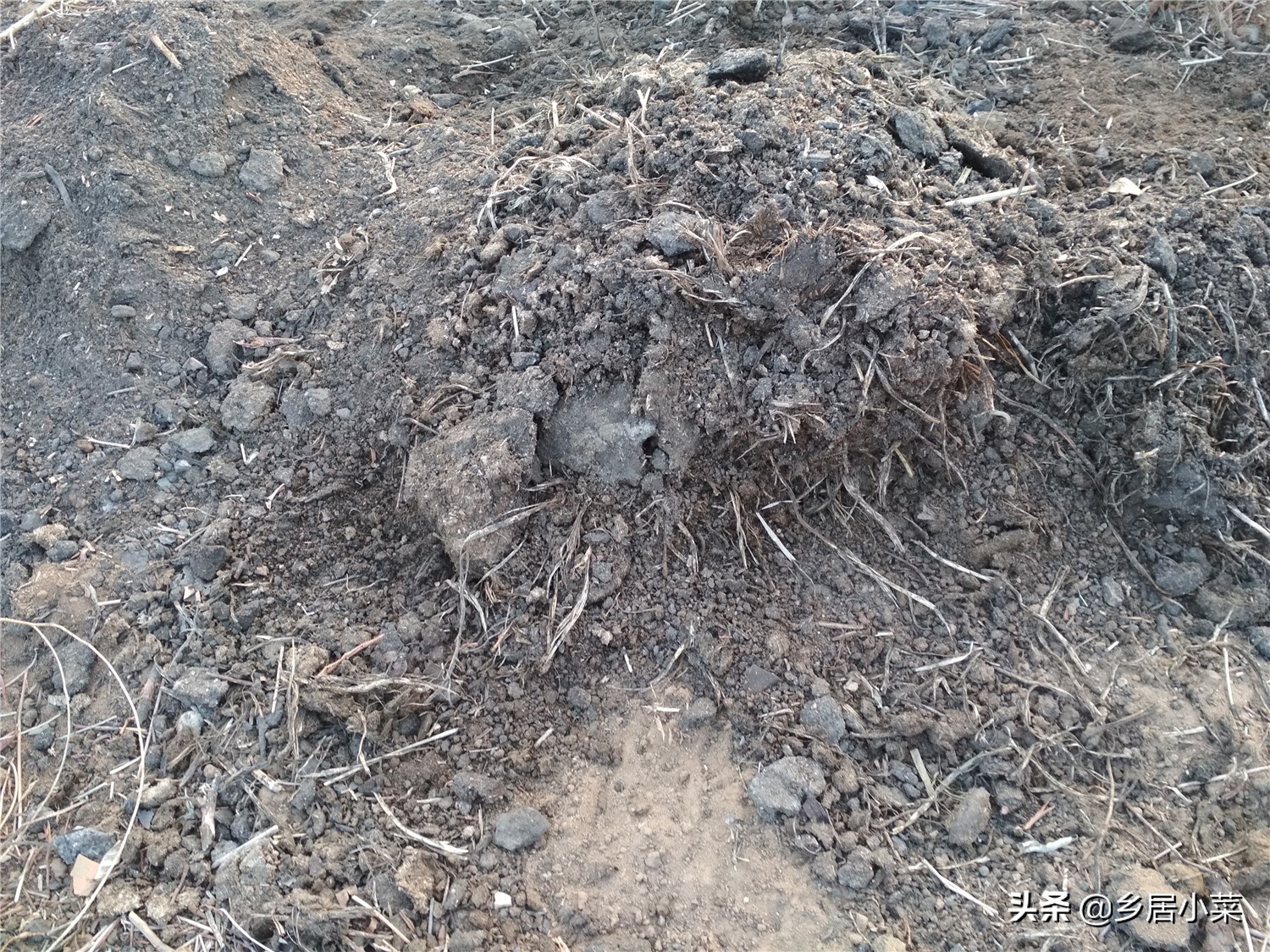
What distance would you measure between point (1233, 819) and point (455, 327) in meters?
2.47

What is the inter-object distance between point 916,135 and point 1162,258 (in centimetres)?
83

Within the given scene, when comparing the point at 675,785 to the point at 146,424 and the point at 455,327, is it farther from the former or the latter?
the point at 146,424

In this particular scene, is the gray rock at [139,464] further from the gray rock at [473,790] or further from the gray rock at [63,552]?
the gray rock at [473,790]

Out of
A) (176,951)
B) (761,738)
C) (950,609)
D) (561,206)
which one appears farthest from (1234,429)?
(176,951)

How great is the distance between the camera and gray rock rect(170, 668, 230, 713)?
2275 mm

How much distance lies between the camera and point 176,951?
1.97m

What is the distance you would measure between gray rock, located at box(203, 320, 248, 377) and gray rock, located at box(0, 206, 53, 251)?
830mm

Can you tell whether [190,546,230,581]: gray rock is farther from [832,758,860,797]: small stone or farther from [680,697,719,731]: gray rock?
[832,758,860,797]: small stone

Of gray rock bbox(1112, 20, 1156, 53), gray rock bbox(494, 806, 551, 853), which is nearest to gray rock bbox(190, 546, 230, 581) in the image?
gray rock bbox(494, 806, 551, 853)

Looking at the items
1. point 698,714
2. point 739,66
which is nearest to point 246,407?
point 698,714

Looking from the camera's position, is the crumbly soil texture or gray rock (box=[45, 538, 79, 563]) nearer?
the crumbly soil texture

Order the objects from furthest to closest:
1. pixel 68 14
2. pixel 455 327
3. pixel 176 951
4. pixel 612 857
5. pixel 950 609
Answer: pixel 68 14, pixel 455 327, pixel 950 609, pixel 612 857, pixel 176 951

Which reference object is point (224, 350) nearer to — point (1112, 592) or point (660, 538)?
point (660, 538)

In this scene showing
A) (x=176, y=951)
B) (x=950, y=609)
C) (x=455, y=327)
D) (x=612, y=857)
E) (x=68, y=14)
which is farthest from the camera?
(x=68, y=14)
